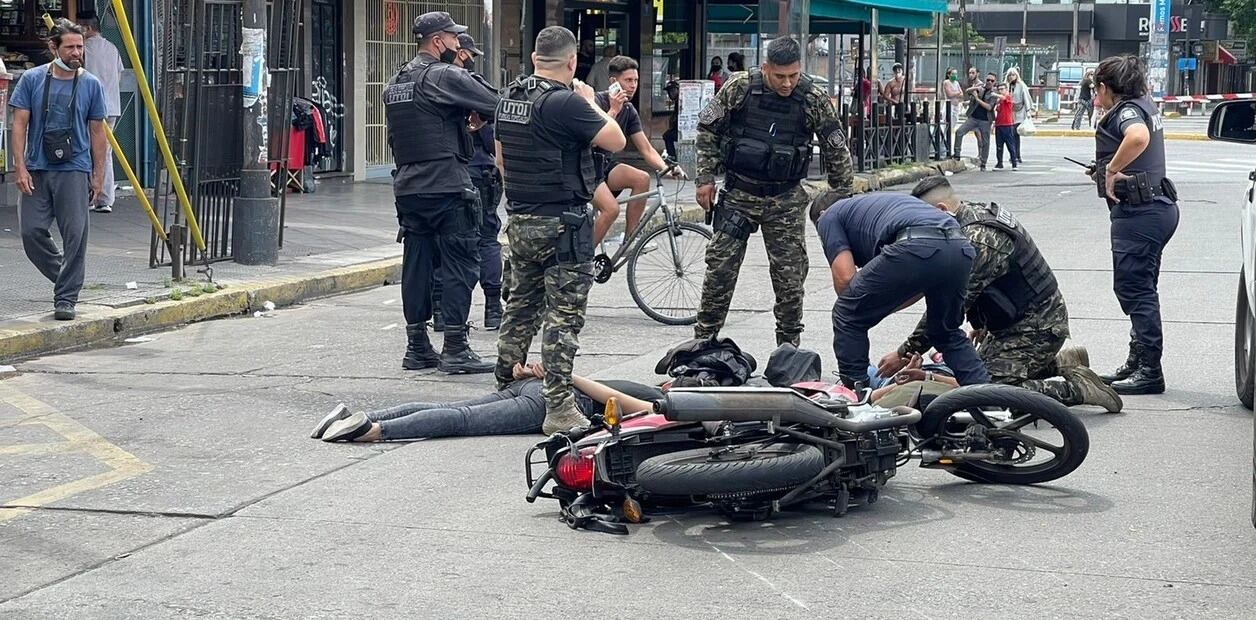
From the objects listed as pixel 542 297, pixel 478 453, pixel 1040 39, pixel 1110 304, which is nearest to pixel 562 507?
pixel 478 453

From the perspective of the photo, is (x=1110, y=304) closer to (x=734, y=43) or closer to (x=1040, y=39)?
(x=734, y=43)

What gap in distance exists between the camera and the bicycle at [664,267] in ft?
34.8

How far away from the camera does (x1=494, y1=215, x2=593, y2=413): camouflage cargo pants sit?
22.7 ft

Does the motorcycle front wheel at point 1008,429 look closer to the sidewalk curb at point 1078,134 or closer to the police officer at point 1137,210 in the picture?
the police officer at point 1137,210

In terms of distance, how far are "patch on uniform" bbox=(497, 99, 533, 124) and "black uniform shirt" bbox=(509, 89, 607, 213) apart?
0.04 meters

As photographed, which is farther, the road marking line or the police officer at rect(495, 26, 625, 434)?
the police officer at rect(495, 26, 625, 434)

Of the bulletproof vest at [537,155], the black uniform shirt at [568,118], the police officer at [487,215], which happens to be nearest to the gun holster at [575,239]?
the bulletproof vest at [537,155]

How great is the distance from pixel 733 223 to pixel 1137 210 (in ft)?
6.92

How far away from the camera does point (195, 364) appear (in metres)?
Result: 9.13

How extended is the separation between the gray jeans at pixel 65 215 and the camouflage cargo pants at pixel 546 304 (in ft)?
12.2

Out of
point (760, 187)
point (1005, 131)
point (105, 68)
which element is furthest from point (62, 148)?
point (1005, 131)

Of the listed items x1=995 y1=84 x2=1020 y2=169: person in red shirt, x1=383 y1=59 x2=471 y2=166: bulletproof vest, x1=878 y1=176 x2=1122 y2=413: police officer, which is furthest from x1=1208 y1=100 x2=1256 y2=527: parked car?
x1=995 y1=84 x2=1020 y2=169: person in red shirt

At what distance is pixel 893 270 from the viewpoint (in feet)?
22.0

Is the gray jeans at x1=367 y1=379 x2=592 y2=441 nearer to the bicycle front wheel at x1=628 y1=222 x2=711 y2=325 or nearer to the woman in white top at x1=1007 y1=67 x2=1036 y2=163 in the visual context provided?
the bicycle front wheel at x1=628 y1=222 x2=711 y2=325
